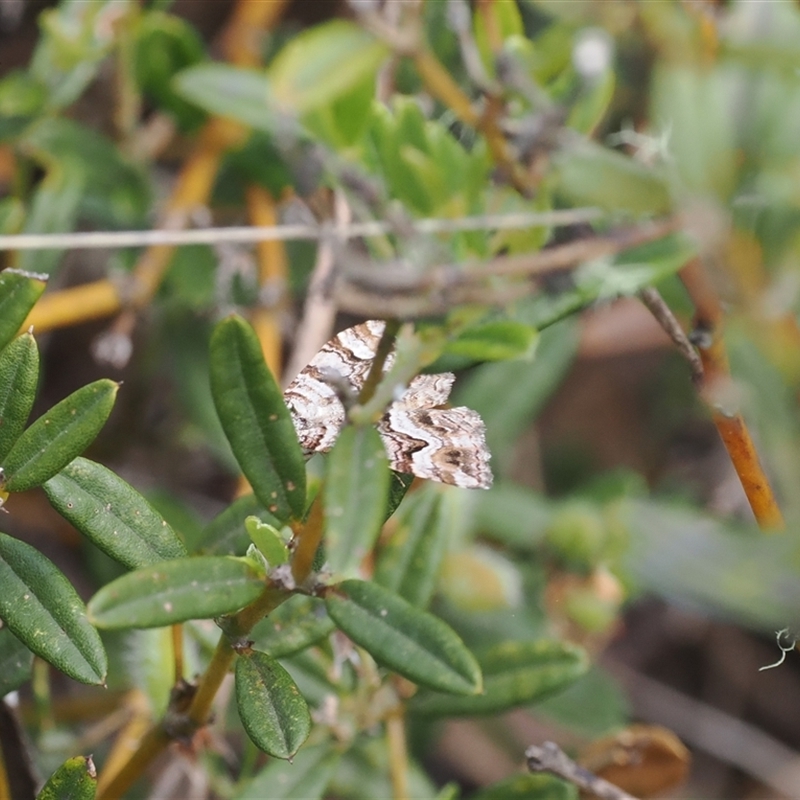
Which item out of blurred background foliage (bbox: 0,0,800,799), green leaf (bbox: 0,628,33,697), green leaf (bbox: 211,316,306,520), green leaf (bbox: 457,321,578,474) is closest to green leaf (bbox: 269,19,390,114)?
blurred background foliage (bbox: 0,0,800,799)

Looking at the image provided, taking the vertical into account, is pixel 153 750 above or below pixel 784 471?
→ below

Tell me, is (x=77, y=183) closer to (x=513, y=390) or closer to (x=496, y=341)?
(x=513, y=390)

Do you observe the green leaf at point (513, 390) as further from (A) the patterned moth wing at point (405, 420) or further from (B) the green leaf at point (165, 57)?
(A) the patterned moth wing at point (405, 420)

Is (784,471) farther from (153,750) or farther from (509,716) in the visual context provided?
(509,716)

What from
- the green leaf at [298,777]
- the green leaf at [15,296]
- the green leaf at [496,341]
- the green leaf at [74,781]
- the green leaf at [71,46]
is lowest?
the green leaf at [298,777]

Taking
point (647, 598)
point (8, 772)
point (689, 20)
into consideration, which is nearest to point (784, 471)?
point (689, 20)

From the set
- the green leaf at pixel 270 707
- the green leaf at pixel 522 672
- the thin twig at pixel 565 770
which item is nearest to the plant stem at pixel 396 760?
the green leaf at pixel 522 672
